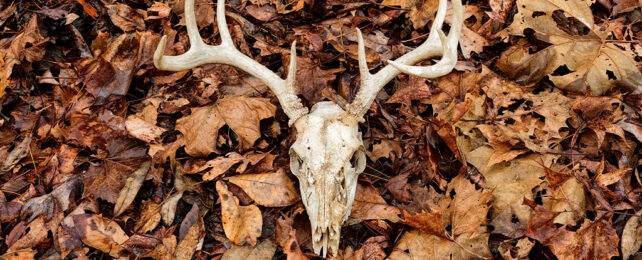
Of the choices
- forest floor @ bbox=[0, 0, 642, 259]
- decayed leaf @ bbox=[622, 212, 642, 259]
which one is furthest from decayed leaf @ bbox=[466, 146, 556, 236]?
decayed leaf @ bbox=[622, 212, 642, 259]

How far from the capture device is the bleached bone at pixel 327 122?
271 cm

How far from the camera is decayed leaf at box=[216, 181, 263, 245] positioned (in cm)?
300

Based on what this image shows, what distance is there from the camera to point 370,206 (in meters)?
3.10

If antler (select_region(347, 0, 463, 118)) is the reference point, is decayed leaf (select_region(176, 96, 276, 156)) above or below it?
below

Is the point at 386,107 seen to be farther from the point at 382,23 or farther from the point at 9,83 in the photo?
the point at 9,83

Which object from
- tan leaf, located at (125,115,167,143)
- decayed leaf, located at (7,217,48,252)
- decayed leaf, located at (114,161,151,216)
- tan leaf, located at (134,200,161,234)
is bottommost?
decayed leaf, located at (7,217,48,252)

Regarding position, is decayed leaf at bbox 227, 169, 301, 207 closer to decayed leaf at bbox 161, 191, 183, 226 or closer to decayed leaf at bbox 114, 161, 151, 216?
decayed leaf at bbox 161, 191, 183, 226

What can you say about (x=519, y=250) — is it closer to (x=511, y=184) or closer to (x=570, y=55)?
(x=511, y=184)

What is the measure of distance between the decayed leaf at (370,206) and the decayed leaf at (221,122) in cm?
103

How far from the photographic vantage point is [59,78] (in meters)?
3.96

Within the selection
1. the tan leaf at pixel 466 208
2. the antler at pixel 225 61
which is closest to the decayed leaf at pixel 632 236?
the tan leaf at pixel 466 208

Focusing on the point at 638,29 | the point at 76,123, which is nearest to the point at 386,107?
the point at 638,29

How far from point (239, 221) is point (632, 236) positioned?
2.90 metres

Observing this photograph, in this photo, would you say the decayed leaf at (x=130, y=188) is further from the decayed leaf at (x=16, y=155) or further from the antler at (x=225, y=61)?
the decayed leaf at (x=16, y=155)
